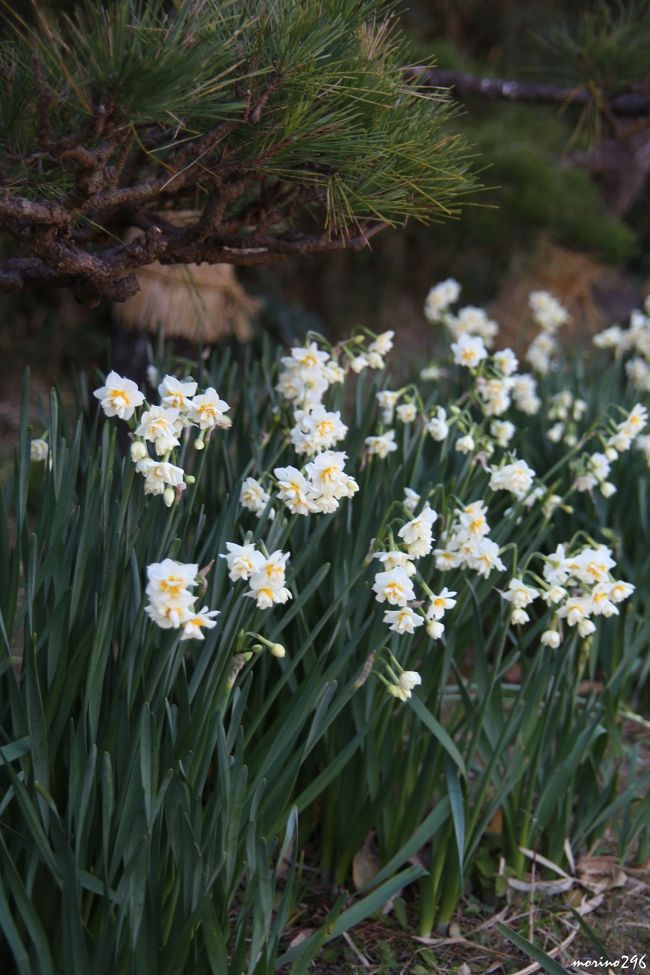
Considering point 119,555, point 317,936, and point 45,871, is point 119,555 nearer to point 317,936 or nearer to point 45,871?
point 45,871

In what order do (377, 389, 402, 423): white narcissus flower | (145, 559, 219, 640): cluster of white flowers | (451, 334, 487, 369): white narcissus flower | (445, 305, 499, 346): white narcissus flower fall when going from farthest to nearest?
(445, 305, 499, 346): white narcissus flower, (451, 334, 487, 369): white narcissus flower, (377, 389, 402, 423): white narcissus flower, (145, 559, 219, 640): cluster of white flowers

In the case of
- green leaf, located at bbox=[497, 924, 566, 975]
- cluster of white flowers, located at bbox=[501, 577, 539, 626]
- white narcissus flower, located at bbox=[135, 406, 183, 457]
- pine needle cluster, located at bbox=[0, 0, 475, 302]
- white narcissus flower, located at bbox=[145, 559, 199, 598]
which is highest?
pine needle cluster, located at bbox=[0, 0, 475, 302]

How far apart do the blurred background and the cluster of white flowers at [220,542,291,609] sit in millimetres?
1829

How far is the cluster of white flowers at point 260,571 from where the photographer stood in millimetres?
1144

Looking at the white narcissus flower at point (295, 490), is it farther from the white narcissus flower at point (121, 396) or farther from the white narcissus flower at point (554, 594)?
the white narcissus flower at point (554, 594)

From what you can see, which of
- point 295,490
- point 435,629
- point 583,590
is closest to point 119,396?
point 295,490

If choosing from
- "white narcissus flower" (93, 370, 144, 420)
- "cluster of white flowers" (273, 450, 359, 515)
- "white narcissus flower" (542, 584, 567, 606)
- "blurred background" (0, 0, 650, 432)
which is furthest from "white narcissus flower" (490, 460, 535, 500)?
"blurred background" (0, 0, 650, 432)

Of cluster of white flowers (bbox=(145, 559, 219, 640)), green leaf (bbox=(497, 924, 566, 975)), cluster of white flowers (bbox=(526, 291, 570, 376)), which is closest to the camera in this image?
cluster of white flowers (bbox=(145, 559, 219, 640))

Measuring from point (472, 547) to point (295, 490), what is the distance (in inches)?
13.3

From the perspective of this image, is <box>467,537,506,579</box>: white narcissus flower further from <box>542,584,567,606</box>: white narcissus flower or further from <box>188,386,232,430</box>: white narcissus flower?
<box>188,386,232,430</box>: white narcissus flower

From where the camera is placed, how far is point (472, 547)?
145 cm

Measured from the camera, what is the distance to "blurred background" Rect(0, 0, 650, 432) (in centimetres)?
325

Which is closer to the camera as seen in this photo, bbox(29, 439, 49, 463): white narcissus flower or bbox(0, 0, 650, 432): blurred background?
bbox(29, 439, 49, 463): white narcissus flower

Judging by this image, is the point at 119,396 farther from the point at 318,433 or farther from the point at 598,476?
the point at 598,476
